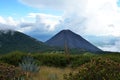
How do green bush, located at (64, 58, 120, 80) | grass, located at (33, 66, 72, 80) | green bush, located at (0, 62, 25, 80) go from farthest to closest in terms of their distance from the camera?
grass, located at (33, 66, 72, 80) → green bush, located at (0, 62, 25, 80) → green bush, located at (64, 58, 120, 80)

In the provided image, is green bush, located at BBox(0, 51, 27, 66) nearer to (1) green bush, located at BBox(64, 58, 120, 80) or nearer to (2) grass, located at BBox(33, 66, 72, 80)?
(2) grass, located at BBox(33, 66, 72, 80)

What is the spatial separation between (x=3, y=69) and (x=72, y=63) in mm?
14504

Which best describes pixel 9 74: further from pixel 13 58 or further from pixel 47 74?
pixel 13 58

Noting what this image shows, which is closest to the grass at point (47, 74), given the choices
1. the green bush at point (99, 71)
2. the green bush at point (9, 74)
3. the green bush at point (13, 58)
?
the green bush at point (9, 74)

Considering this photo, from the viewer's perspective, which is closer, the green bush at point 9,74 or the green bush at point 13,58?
the green bush at point 9,74

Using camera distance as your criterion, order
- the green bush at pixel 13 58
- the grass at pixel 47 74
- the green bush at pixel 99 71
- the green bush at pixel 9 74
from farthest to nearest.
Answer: the green bush at pixel 13 58 → the grass at pixel 47 74 → the green bush at pixel 9 74 → the green bush at pixel 99 71

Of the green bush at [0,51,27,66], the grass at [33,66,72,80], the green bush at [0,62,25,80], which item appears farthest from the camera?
the green bush at [0,51,27,66]

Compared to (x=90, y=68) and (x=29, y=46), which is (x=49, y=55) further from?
(x=29, y=46)

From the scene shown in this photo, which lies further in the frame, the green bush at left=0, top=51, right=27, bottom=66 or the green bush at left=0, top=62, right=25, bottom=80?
the green bush at left=0, top=51, right=27, bottom=66

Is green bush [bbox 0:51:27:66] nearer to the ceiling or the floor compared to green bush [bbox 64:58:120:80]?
nearer to the ceiling

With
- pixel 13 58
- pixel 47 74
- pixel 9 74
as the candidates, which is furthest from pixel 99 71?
pixel 13 58

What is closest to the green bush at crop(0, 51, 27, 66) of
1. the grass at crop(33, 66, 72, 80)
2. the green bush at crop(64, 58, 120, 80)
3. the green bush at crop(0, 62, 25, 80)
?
the grass at crop(33, 66, 72, 80)

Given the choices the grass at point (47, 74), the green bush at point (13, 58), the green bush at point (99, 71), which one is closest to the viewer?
the green bush at point (99, 71)

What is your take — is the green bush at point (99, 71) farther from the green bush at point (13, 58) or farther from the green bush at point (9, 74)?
the green bush at point (13, 58)
